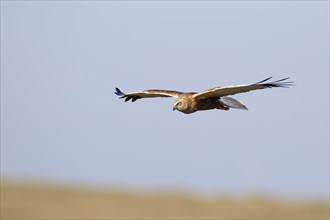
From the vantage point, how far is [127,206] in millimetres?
33438

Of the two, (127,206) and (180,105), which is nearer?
(180,105)

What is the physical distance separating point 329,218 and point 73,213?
312 inches

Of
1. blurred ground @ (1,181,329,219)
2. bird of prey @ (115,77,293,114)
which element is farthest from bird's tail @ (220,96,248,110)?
blurred ground @ (1,181,329,219)

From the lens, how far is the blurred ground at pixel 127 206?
1280 inches

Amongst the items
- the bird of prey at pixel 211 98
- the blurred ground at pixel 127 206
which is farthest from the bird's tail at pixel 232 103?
the blurred ground at pixel 127 206

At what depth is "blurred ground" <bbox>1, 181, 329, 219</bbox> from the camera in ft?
107

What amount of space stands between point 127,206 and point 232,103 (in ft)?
60.9

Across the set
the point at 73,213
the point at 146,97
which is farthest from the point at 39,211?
the point at 146,97

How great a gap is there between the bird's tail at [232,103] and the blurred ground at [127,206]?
17145 millimetres

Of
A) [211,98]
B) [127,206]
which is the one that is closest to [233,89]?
[211,98]

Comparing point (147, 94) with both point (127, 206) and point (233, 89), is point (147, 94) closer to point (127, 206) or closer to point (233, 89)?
point (233, 89)

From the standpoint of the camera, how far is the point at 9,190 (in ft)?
112

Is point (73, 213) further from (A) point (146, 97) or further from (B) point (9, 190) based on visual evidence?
(A) point (146, 97)

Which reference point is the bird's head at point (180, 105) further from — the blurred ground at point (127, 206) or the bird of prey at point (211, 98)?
the blurred ground at point (127, 206)
